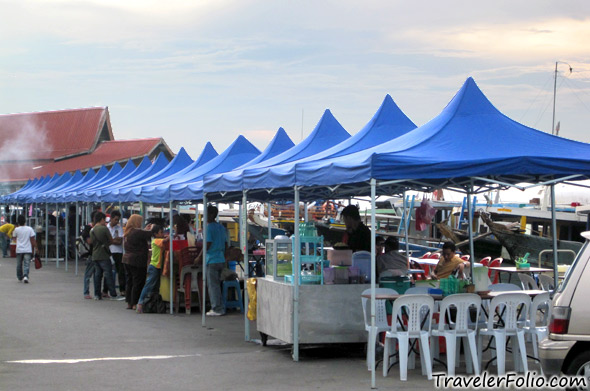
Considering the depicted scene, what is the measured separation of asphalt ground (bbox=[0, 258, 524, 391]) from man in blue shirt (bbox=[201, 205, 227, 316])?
1.08 ft

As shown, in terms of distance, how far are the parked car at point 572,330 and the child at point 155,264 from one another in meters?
10.5

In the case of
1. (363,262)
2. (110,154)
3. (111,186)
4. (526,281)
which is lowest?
(526,281)

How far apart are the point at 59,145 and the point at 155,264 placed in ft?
156

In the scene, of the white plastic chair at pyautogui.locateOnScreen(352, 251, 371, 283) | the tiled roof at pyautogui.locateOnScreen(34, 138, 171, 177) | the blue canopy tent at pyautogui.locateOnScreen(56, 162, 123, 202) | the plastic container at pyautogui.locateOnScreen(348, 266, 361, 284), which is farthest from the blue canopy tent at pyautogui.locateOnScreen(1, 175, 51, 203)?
the plastic container at pyautogui.locateOnScreen(348, 266, 361, 284)

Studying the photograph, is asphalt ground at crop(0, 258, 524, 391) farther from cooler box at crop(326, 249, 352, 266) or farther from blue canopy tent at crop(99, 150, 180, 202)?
blue canopy tent at crop(99, 150, 180, 202)

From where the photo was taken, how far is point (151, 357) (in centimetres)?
1180

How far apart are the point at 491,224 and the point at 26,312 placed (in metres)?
19.8

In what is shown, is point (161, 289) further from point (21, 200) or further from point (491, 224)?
point (21, 200)

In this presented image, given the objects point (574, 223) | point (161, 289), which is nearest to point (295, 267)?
point (161, 289)

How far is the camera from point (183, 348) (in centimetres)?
1263

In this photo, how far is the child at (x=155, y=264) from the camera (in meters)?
16.9

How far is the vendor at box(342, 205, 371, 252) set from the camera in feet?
45.3

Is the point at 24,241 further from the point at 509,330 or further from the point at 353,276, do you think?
the point at 509,330

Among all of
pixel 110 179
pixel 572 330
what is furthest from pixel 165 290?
pixel 110 179
